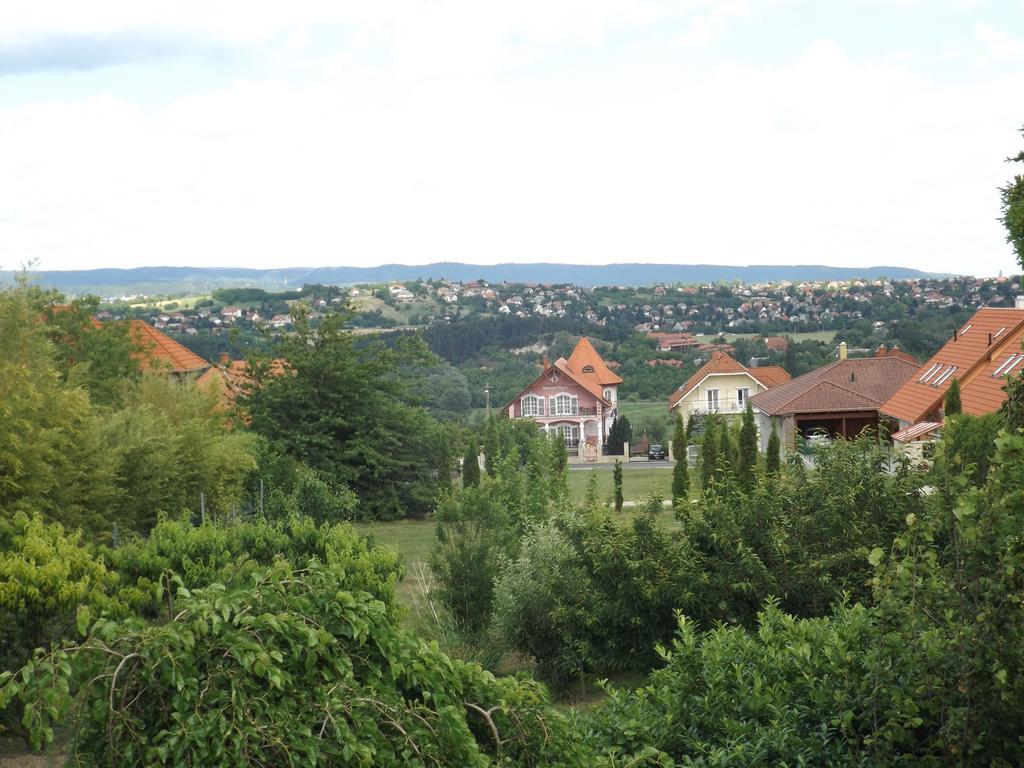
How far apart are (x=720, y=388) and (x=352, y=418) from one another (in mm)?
33776

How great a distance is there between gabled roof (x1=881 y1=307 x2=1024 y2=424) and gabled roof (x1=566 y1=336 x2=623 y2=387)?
125 ft

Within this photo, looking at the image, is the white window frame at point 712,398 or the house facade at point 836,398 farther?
the white window frame at point 712,398

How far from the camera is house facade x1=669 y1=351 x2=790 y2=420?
6388 centimetres

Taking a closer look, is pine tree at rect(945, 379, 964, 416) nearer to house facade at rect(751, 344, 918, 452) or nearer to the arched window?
house facade at rect(751, 344, 918, 452)

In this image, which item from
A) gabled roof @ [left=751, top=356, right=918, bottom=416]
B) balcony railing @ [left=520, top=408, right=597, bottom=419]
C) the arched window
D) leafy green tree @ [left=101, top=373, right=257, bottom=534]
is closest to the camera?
leafy green tree @ [left=101, top=373, right=257, bottom=534]

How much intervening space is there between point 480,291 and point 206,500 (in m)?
108

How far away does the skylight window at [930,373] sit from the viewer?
109 feet

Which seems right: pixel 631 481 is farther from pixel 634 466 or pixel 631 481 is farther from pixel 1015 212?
pixel 1015 212

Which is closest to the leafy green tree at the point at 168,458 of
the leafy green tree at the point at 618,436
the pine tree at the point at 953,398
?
the pine tree at the point at 953,398

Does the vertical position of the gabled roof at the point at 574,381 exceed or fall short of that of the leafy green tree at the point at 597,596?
it falls short

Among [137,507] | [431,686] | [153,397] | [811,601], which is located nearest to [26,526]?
[431,686]

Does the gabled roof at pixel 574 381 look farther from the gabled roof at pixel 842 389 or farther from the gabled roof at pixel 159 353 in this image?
the gabled roof at pixel 159 353

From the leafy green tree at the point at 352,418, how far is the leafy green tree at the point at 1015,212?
25453mm

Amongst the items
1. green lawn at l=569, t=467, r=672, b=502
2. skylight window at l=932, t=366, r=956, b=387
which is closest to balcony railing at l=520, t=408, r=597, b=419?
green lawn at l=569, t=467, r=672, b=502
